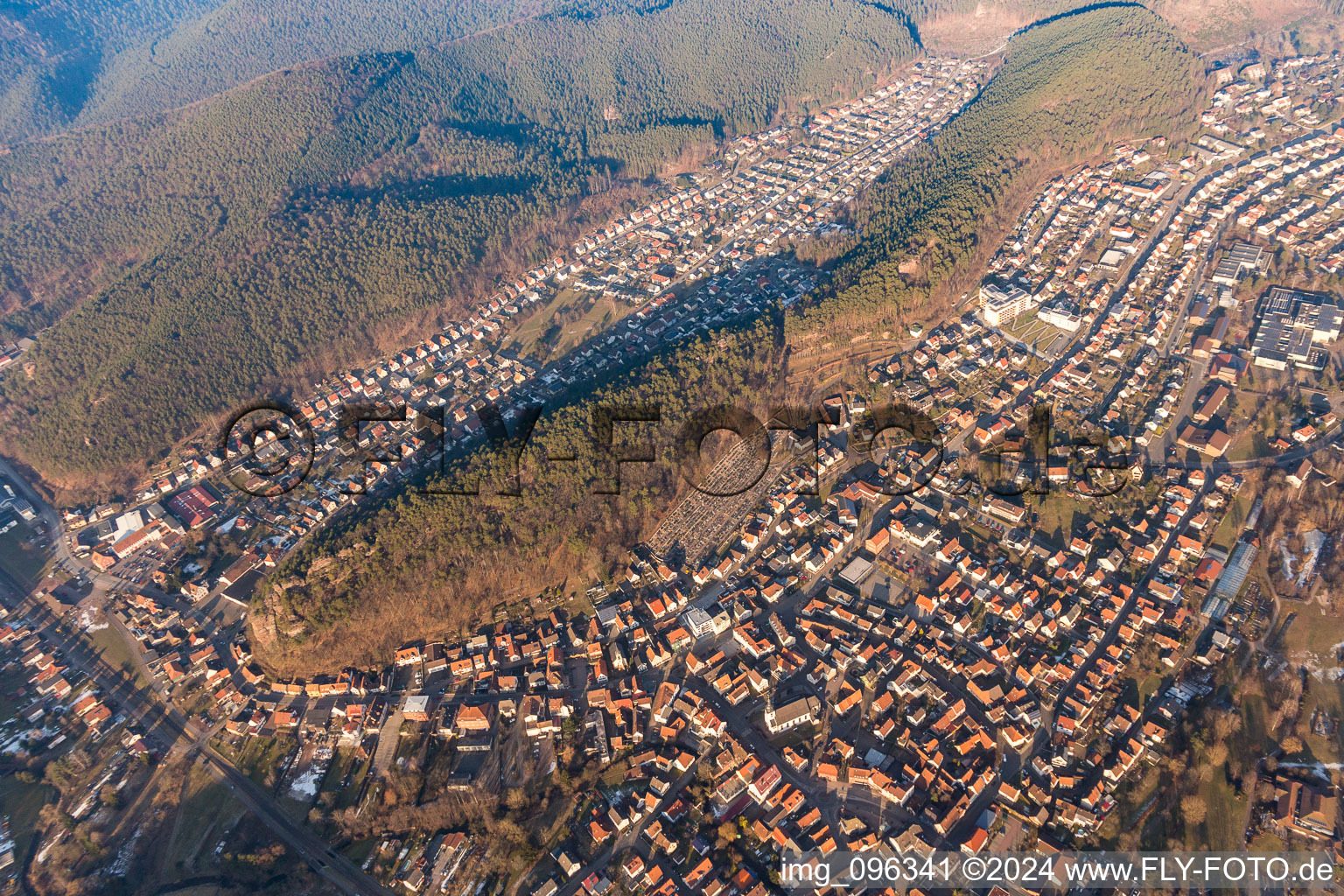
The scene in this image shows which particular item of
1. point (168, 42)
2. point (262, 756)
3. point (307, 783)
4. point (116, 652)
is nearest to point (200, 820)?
point (262, 756)

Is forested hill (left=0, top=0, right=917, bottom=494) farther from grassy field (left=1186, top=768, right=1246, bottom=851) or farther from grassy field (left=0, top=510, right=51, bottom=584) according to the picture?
grassy field (left=1186, top=768, right=1246, bottom=851)

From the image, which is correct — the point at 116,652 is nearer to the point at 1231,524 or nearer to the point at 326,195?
the point at 326,195

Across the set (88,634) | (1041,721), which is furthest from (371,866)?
(1041,721)

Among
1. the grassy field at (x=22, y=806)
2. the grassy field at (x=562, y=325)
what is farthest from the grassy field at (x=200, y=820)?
the grassy field at (x=562, y=325)

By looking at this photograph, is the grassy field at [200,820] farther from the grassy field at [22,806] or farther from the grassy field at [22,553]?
the grassy field at [22,553]

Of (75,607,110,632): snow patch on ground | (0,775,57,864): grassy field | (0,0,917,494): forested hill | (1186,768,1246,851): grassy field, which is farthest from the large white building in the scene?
(0,775,57,864): grassy field

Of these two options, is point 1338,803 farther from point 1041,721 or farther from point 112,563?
point 112,563
